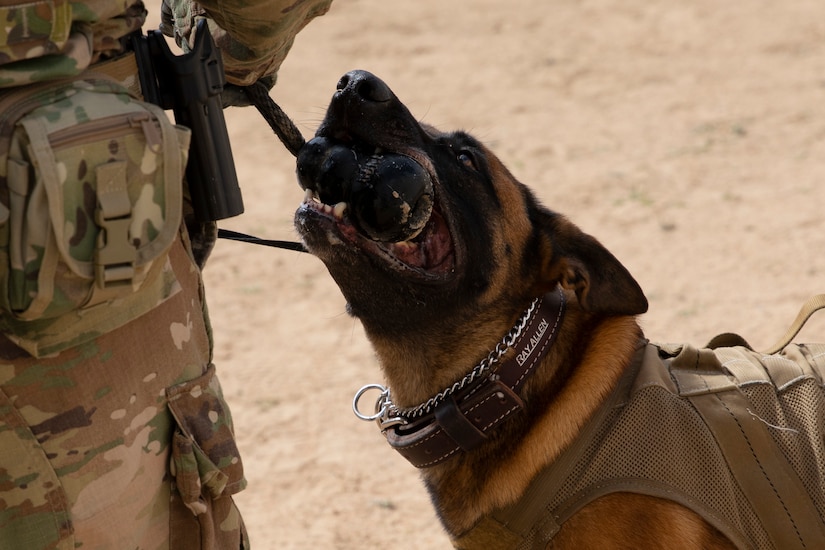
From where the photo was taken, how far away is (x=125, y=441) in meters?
2.32

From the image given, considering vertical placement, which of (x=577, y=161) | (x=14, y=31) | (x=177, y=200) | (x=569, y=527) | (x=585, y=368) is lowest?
(x=577, y=161)

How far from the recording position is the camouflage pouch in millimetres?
2041

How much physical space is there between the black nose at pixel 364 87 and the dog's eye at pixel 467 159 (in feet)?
1.15

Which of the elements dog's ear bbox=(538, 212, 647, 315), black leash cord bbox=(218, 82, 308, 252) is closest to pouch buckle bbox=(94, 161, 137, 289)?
black leash cord bbox=(218, 82, 308, 252)

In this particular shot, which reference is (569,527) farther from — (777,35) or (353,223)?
(777,35)

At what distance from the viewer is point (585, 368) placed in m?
2.92

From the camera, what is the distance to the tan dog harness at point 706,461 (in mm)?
2680

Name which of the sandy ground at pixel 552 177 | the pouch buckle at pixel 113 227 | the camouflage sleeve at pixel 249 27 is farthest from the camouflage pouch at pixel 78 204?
the sandy ground at pixel 552 177

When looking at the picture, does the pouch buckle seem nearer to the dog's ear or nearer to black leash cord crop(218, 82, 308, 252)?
black leash cord crop(218, 82, 308, 252)

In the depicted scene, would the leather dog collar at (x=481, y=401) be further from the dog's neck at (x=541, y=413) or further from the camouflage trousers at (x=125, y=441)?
the camouflage trousers at (x=125, y=441)

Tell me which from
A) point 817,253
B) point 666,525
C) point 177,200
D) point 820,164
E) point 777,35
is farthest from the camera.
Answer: point 777,35

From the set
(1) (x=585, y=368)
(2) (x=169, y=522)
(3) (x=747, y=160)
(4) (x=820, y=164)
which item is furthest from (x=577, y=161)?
(2) (x=169, y=522)

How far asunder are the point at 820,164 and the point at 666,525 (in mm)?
4814

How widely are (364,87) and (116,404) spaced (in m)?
1.12
